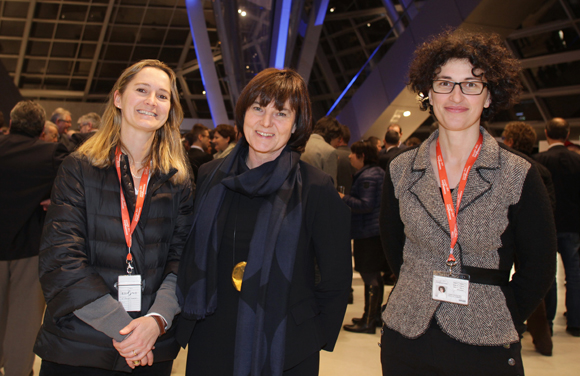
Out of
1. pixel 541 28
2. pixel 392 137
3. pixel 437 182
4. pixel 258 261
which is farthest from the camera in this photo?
pixel 541 28

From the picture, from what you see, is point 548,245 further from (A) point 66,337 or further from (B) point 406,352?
(A) point 66,337

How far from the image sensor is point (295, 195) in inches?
77.5

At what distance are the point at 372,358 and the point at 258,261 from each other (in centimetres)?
283

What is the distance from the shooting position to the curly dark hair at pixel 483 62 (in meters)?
1.89

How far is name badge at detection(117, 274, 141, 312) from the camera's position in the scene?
189 centimetres

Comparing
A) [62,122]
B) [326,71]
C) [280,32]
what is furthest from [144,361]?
[326,71]

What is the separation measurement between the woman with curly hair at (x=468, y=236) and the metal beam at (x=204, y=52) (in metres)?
14.1

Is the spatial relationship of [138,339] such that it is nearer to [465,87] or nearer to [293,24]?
[465,87]

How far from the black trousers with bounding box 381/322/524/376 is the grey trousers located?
2.78 m

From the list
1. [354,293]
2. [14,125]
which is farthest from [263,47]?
[14,125]

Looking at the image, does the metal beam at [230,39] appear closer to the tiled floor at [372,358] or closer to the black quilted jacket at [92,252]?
the tiled floor at [372,358]

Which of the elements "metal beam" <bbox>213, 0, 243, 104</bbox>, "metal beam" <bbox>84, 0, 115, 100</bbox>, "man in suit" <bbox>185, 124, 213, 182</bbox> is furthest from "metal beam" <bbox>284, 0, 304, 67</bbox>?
"metal beam" <bbox>84, 0, 115, 100</bbox>

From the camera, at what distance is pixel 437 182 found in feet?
6.43

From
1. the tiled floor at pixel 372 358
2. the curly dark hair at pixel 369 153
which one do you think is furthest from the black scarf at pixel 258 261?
the curly dark hair at pixel 369 153
